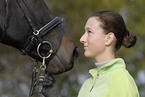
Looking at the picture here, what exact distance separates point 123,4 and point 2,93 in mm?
4827

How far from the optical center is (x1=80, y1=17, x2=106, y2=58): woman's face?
5.28 ft

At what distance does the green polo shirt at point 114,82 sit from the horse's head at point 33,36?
1.40 feet

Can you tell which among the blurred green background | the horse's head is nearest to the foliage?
the blurred green background

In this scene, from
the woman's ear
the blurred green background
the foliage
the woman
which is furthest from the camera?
the foliage

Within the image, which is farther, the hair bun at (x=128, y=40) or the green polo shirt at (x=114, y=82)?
the hair bun at (x=128, y=40)

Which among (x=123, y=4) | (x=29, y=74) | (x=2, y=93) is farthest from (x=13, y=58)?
(x=123, y=4)

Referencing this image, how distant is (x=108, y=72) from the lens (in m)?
1.49

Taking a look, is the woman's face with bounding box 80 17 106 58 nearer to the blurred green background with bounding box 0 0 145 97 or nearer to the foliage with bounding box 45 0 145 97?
the blurred green background with bounding box 0 0 145 97

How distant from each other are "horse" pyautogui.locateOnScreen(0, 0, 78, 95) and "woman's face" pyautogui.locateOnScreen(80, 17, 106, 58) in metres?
0.27

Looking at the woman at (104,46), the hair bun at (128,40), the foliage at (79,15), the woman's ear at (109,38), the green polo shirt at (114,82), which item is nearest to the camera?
the green polo shirt at (114,82)

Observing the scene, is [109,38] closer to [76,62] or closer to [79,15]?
[76,62]

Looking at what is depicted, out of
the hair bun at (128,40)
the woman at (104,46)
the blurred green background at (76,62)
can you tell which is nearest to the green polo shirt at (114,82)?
the woman at (104,46)

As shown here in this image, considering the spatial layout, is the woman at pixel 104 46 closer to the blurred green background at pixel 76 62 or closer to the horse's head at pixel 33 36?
the horse's head at pixel 33 36

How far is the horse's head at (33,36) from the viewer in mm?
1804
